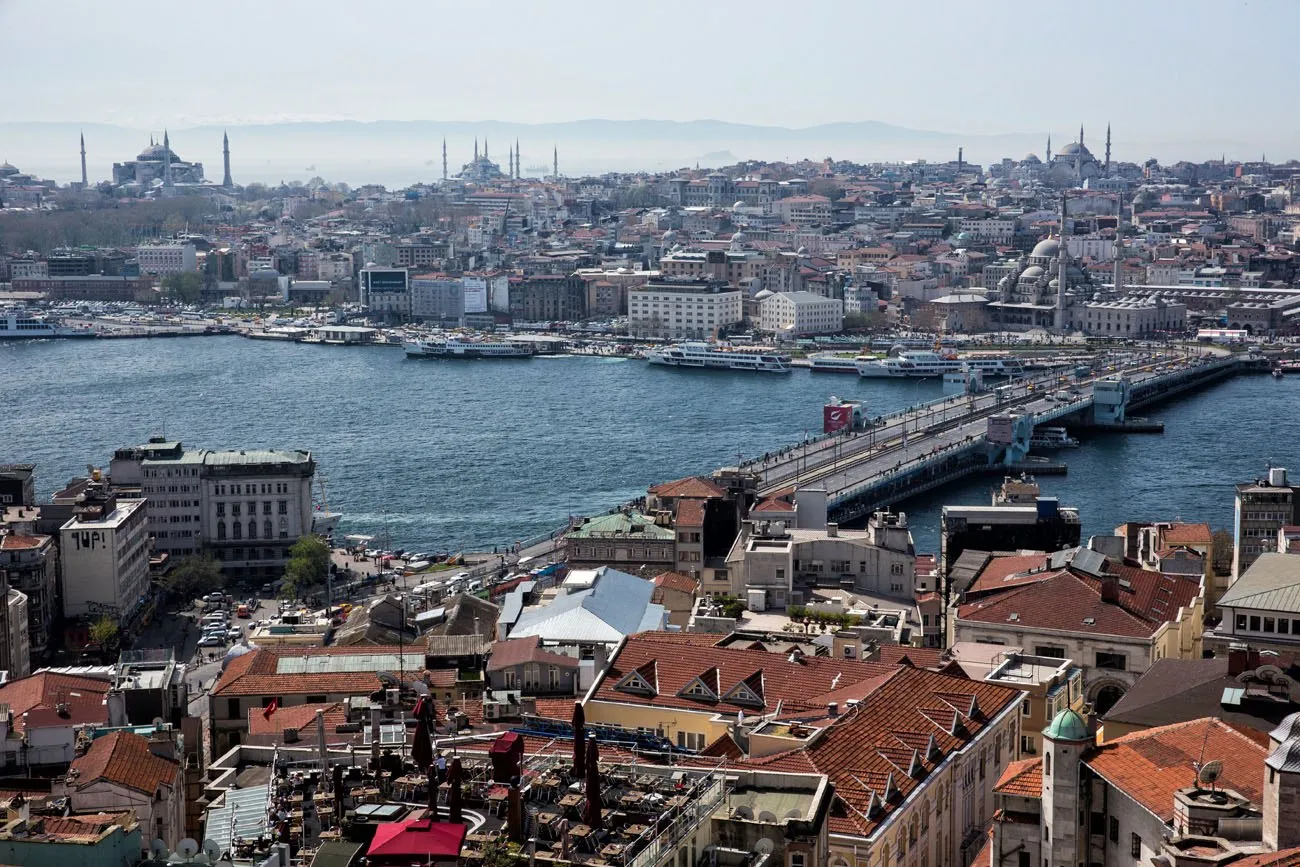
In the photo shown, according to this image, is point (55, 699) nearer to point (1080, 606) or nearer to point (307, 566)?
point (1080, 606)

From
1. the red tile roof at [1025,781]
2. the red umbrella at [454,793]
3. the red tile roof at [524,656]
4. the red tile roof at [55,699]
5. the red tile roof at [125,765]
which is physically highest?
the red umbrella at [454,793]

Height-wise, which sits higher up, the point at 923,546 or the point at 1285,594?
the point at 1285,594

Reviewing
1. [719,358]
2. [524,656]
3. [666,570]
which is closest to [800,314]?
[719,358]

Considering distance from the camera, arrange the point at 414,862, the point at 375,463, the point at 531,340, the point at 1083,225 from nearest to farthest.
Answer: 1. the point at 414,862
2. the point at 375,463
3. the point at 531,340
4. the point at 1083,225

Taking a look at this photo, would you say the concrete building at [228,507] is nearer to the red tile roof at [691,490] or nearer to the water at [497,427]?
the water at [497,427]

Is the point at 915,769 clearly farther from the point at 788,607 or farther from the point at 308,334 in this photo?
the point at 308,334

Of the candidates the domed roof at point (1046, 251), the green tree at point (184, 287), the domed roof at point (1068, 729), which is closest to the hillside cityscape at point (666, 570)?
the domed roof at point (1068, 729)

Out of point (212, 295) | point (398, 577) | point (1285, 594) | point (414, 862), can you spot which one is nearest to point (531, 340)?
point (212, 295)
